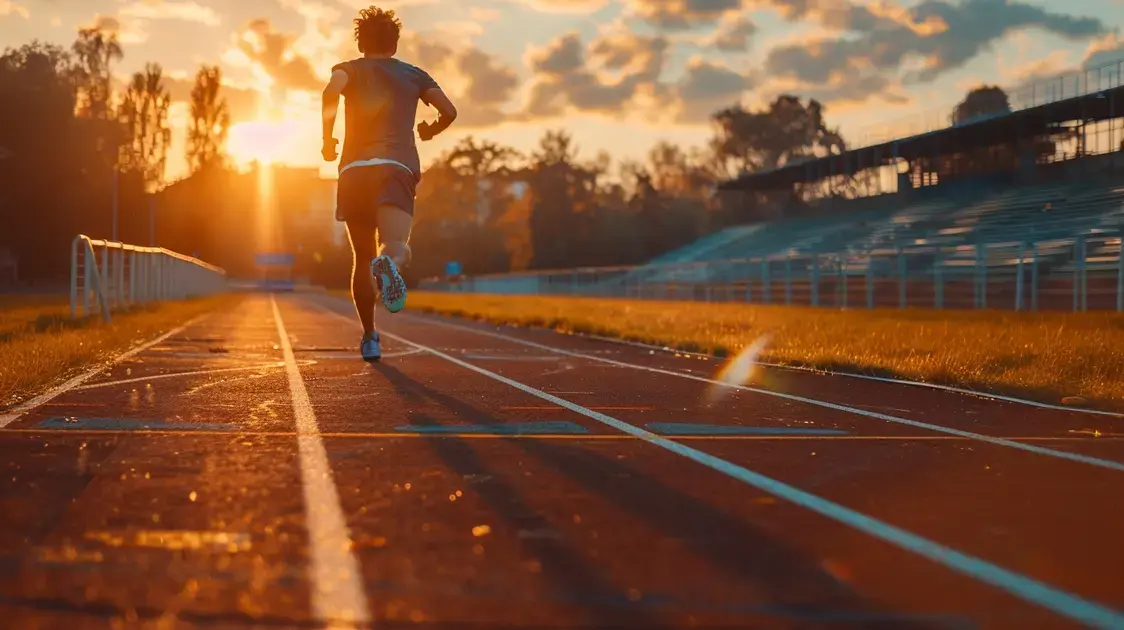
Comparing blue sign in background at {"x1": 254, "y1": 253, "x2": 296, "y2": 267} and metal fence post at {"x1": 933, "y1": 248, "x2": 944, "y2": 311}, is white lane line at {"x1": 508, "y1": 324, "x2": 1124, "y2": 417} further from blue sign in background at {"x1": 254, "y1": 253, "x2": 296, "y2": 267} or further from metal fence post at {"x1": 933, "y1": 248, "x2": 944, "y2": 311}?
blue sign in background at {"x1": 254, "y1": 253, "x2": 296, "y2": 267}

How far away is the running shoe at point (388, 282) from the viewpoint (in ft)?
25.7

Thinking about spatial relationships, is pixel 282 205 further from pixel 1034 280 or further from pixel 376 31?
pixel 376 31

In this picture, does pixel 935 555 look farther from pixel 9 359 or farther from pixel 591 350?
pixel 591 350

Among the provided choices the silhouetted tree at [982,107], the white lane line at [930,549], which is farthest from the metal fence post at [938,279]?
the white lane line at [930,549]

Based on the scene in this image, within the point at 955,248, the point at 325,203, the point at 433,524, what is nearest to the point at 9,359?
the point at 433,524

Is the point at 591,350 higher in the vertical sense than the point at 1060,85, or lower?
lower

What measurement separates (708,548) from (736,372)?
234 inches

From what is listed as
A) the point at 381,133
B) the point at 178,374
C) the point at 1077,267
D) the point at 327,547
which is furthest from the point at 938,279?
the point at 327,547

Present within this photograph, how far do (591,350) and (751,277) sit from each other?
27.0 metres

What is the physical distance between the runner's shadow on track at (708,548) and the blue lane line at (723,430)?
76 centimetres

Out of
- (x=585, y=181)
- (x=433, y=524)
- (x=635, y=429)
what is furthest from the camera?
(x=585, y=181)

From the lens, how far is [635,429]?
514 cm

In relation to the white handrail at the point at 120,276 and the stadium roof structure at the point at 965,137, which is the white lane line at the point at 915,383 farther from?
the stadium roof structure at the point at 965,137

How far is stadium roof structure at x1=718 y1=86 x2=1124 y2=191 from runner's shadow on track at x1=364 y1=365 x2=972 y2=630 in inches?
1479
